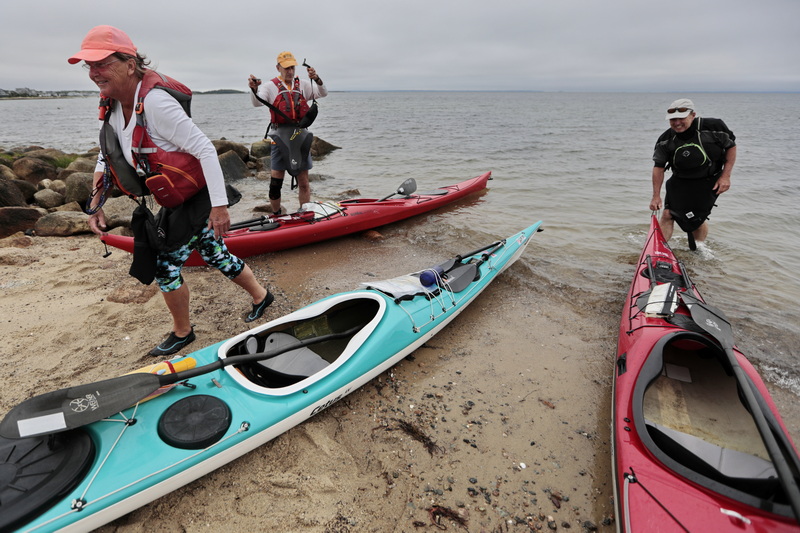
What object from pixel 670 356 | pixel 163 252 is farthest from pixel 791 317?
pixel 163 252

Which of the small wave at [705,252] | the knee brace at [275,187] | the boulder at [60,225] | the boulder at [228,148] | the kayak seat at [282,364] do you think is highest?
the boulder at [228,148]

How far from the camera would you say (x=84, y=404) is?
1906 millimetres

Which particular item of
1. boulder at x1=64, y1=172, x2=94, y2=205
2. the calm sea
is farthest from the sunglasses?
boulder at x1=64, y1=172, x2=94, y2=205

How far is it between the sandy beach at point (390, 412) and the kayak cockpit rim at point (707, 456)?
434 mm

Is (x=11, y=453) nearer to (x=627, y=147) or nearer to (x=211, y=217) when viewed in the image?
(x=211, y=217)

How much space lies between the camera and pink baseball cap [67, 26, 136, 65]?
6.37ft

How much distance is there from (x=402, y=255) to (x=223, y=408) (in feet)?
11.9

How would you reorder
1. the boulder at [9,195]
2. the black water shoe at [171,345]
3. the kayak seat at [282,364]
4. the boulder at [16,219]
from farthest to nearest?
1. the boulder at [9,195]
2. the boulder at [16,219]
3. the black water shoe at [171,345]
4. the kayak seat at [282,364]

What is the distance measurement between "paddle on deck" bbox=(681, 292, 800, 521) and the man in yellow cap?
4706 millimetres

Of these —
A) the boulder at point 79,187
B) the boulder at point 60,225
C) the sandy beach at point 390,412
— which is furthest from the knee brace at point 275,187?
the boulder at point 79,187

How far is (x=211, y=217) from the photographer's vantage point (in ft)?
8.17

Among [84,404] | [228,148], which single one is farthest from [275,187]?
[228,148]

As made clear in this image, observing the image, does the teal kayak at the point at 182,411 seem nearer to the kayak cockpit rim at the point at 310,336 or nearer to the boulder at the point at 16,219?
the kayak cockpit rim at the point at 310,336

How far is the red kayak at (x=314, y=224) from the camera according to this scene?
15.9 feet
